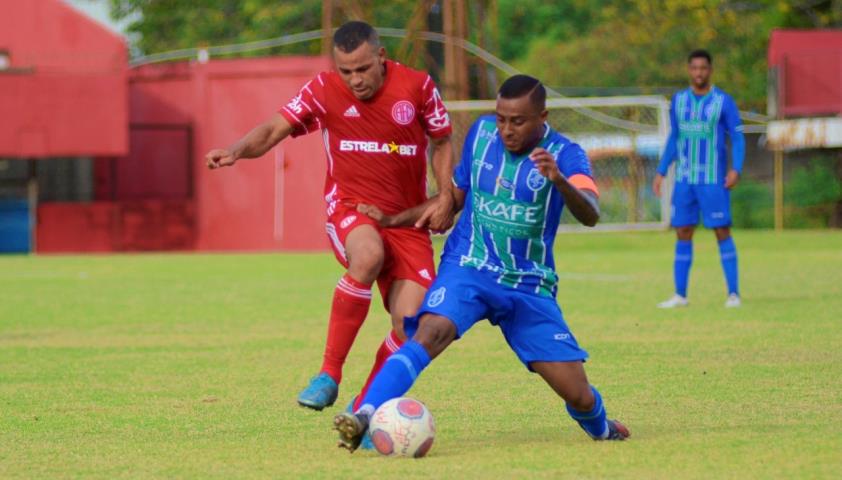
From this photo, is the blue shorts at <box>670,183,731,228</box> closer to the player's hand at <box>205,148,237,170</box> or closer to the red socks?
the red socks

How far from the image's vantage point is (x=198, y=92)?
34250mm

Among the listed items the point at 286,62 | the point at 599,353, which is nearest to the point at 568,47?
the point at 286,62

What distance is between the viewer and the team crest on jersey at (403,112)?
26.2 ft

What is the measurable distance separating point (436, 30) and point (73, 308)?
20274mm

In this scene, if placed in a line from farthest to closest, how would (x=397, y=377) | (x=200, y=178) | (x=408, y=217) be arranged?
(x=200, y=178) < (x=408, y=217) < (x=397, y=377)

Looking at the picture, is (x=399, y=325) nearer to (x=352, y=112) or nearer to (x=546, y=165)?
(x=352, y=112)

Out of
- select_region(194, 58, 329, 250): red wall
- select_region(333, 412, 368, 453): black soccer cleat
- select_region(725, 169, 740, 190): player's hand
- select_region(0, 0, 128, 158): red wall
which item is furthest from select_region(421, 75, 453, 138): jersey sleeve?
select_region(0, 0, 128, 158): red wall

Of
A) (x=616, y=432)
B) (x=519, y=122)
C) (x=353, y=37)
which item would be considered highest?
(x=353, y=37)

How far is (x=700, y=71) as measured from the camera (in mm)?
15281

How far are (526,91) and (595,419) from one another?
1535 millimetres

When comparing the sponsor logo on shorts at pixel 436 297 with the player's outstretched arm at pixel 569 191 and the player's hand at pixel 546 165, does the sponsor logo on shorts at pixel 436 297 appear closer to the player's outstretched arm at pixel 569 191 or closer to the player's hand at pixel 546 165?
the player's outstretched arm at pixel 569 191

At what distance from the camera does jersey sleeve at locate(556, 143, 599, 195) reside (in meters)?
6.92

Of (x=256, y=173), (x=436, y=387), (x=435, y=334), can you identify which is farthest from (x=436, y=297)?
(x=256, y=173)

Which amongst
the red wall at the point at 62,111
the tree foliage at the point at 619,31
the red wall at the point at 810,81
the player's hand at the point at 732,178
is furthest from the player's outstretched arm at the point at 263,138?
the tree foliage at the point at 619,31
